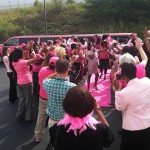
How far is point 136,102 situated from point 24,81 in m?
3.42

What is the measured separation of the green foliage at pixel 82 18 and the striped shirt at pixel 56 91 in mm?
19834

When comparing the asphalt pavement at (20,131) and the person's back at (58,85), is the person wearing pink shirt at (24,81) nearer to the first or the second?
the asphalt pavement at (20,131)

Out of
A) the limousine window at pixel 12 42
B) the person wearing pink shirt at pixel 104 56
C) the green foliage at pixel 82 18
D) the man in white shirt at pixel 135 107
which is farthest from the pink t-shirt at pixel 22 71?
the green foliage at pixel 82 18

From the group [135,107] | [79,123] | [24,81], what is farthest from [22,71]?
[79,123]

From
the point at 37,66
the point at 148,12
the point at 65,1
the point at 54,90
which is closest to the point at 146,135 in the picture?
the point at 54,90

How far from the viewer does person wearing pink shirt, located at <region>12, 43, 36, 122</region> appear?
5980 mm

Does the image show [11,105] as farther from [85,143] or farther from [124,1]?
[124,1]

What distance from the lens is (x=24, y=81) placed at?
20.1 feet

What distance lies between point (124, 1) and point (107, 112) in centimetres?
1995

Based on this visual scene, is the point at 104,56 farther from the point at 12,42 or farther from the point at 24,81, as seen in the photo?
the point at 12,42

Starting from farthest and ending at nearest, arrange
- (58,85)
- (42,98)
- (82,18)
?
(82,18) < (42,98) < (58,85)

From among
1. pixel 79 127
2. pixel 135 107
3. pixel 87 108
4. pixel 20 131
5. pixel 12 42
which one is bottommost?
pixel 20 131

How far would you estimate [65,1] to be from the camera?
3177 centimetres

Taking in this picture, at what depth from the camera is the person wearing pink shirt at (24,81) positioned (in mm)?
5980
